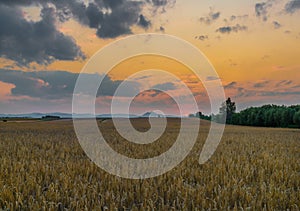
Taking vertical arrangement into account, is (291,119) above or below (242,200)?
above

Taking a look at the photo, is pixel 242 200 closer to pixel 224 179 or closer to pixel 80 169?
pixel 224 179

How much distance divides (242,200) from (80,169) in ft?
12.8

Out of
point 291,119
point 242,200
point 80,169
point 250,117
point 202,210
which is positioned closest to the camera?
point 202,210

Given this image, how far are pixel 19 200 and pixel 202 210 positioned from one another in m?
2.76

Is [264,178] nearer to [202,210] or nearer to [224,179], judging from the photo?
[224,179]

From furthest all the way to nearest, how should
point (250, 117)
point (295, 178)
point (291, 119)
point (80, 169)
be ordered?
point (250, 117) → point (291, 119) → point (80, 169) → point (295, 178)

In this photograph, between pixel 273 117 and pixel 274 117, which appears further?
pixel 273 117

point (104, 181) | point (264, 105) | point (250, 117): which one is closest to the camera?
point (104, 181)

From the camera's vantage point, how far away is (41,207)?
4414mm

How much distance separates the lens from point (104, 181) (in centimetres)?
600

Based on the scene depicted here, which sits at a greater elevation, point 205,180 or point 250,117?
point 250,117

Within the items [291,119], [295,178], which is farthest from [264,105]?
[295,178]

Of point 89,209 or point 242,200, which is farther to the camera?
point 242,200

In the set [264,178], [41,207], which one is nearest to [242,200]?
[264,178]
